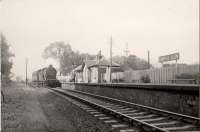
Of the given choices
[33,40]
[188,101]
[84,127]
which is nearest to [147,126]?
[84,127]

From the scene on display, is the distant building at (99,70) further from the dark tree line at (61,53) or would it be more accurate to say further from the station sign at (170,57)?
the station sign at (170,57)

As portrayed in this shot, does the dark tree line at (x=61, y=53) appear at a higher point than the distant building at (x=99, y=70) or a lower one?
higher

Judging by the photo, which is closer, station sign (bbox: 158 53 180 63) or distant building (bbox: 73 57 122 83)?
station sign (bbox: 158 53 180 63)

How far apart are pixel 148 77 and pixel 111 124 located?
20.6 m

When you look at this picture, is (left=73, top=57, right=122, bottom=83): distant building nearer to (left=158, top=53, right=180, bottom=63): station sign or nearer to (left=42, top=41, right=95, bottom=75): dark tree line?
(left=42, top=41, right=95, bottom=75): dark tree line

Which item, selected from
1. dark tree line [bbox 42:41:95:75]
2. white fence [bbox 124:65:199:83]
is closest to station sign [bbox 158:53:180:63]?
white fence [bbox 124:65:199:83]

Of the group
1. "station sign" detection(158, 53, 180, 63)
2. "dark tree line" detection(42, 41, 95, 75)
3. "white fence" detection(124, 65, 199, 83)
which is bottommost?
"white fence" detection(124, 65, 199, 83)

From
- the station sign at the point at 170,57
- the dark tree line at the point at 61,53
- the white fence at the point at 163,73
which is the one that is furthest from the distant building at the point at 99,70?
the station sign at the point at 170,57

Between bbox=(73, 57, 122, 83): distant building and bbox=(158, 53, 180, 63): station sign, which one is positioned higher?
bbox=(158, 53, 180, 63): station sign

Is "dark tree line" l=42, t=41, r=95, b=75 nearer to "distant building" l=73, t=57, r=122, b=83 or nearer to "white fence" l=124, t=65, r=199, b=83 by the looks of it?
"distant building" l=73, t=57, r=122, b=83

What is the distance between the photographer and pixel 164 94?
1250 cm

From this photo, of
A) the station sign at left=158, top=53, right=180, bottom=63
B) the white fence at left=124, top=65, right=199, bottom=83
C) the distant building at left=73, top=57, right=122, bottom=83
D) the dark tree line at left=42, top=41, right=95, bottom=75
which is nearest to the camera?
the dark tree line at left=42, top=41, right=95, bottom=75

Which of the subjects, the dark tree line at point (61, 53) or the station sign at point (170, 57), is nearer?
the dark tree line at point (61, 53)

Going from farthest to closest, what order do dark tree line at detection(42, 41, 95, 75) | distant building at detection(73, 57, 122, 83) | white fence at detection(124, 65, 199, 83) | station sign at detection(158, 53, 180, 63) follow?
distant building at detection(73, 57, 122, 83), white fence at detection(124, 65, 199, 83), station sign at detection(158, 53, 180, 63), dark tree line at detection(42, 41, 95, 75)
